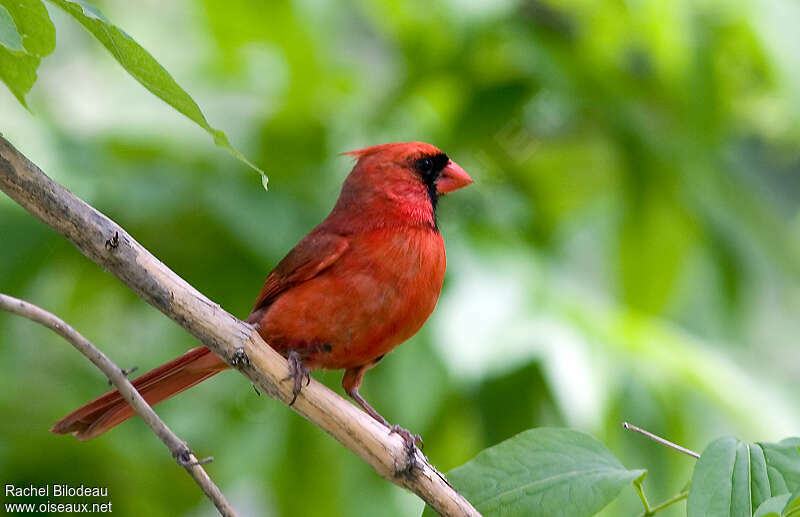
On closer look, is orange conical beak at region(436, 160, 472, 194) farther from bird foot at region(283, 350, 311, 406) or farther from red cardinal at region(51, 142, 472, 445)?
bird foot at region(283, 350, 311, 406)

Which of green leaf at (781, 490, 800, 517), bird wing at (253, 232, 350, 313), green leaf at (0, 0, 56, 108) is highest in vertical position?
bird wing at (253, 232, 350, 313)

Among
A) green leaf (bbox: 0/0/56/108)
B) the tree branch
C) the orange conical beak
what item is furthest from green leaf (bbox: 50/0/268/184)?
the orange conical beak

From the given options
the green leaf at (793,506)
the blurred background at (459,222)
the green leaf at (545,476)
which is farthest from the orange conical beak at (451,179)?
the green leaf at (793,506)

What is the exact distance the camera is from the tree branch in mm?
1217

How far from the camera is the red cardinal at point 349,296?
5.68 ft

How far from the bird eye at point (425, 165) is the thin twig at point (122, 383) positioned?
3.09ft

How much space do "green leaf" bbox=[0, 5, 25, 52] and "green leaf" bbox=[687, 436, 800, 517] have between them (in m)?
0.83

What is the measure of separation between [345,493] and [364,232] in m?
1.16

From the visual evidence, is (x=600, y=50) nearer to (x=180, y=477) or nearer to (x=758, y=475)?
(x=180, y=477)

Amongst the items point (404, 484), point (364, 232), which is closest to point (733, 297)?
point (364, 232)

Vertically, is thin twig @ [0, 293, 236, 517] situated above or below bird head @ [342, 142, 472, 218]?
below

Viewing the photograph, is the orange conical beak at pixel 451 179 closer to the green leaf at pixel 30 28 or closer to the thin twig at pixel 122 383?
the thin twig at pixel 122 383

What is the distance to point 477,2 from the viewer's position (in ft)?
8.45

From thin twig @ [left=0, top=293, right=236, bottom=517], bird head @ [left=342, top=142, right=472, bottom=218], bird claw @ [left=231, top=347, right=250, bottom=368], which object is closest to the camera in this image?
thin twig @ [left=0, top=293, right=236, bottom=517]
